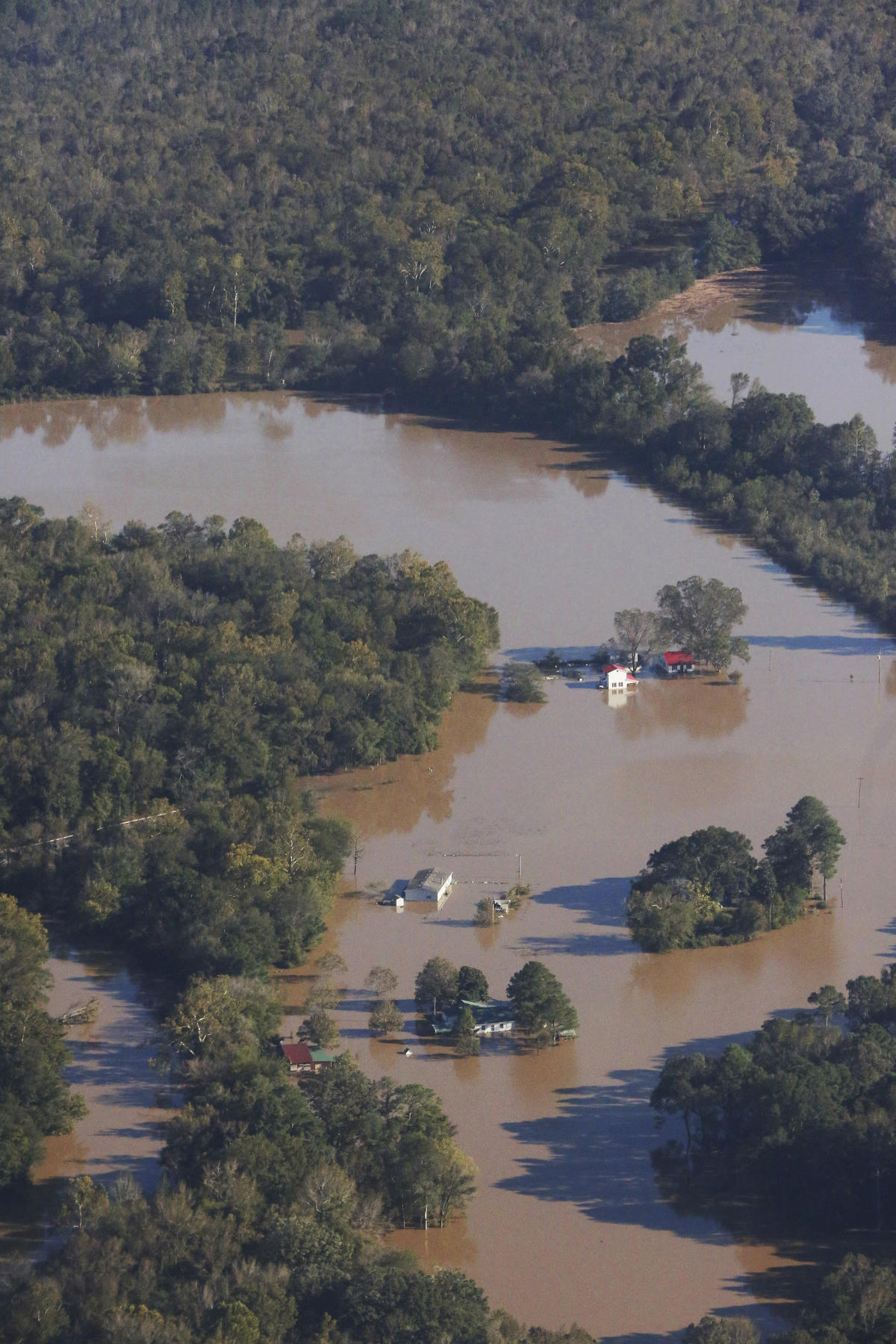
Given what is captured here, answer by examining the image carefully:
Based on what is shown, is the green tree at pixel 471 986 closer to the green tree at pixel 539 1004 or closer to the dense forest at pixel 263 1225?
the green tree at pixel 539 1004

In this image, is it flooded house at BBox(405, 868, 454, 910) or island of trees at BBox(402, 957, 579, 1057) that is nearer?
island of trees at BBox(402, 957, 579, 1057)

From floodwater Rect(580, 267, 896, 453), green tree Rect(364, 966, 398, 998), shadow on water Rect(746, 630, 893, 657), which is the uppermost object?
floodwater Rect(580, 267, 896, 453)

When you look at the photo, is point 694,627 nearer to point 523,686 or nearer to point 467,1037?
point 523,686

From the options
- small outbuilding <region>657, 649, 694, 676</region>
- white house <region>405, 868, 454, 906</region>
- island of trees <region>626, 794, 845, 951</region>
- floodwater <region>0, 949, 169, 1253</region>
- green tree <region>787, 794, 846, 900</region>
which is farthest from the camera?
small outbuilding <region>657, 649, 694, 676</region>

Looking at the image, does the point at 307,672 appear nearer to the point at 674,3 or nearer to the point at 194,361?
the point at 194,361

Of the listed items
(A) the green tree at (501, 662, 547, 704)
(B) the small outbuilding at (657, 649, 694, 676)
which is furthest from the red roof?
(B) the small outbuilding at (657, 649, 694, 676)

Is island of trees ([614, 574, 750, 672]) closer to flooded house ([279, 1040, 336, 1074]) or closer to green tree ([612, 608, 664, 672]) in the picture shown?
green tree ([612, 608, 664, 672])

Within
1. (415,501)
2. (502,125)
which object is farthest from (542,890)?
(502,125)

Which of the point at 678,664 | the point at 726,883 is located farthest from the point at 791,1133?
the point at 678,664
